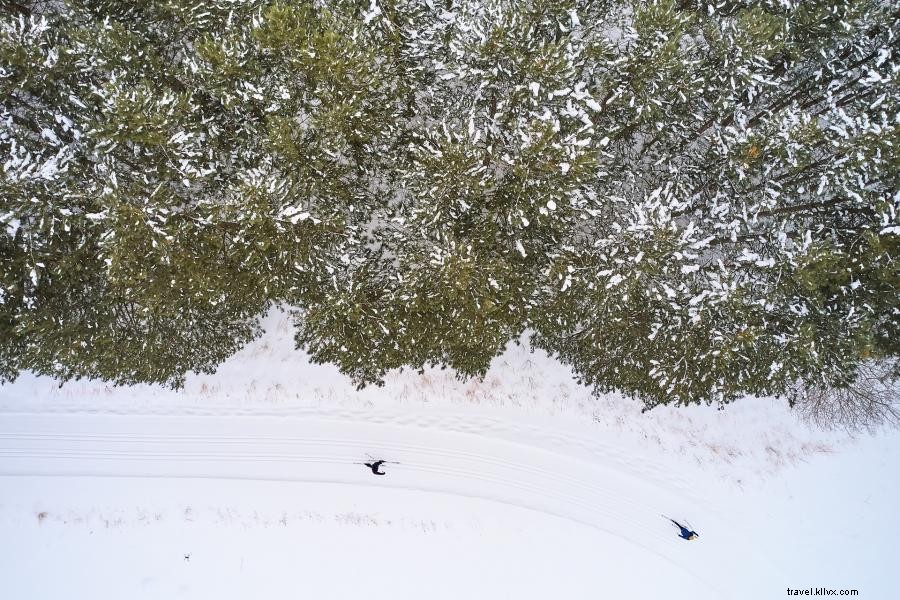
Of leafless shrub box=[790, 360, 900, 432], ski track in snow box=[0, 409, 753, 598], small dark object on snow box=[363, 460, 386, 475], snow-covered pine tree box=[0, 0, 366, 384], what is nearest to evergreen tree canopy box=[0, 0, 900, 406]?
snow-covered pine tree box=[0, 0, 366, 384]

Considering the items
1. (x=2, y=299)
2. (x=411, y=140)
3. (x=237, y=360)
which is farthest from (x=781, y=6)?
(x=2, y=299)

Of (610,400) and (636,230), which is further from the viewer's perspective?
(610,400)

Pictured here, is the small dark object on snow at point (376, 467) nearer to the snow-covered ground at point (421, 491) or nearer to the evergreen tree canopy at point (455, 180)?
the snow-covered ground at point (421, 491)

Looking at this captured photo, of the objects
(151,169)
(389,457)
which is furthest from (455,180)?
(389,457)

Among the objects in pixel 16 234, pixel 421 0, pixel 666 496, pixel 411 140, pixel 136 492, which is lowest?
pixel 136 492

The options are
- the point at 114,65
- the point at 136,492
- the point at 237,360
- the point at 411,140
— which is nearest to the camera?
the point at 114,65

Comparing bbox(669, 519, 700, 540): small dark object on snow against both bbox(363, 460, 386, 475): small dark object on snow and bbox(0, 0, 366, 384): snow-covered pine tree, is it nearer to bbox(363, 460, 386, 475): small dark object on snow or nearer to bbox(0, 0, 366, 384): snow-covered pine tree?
bbox(363, 460, 386, 475): small dark object on snow

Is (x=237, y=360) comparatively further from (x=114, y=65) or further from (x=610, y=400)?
(x=610, y=400)

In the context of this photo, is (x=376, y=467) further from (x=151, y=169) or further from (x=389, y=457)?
(x=151, y=169)
